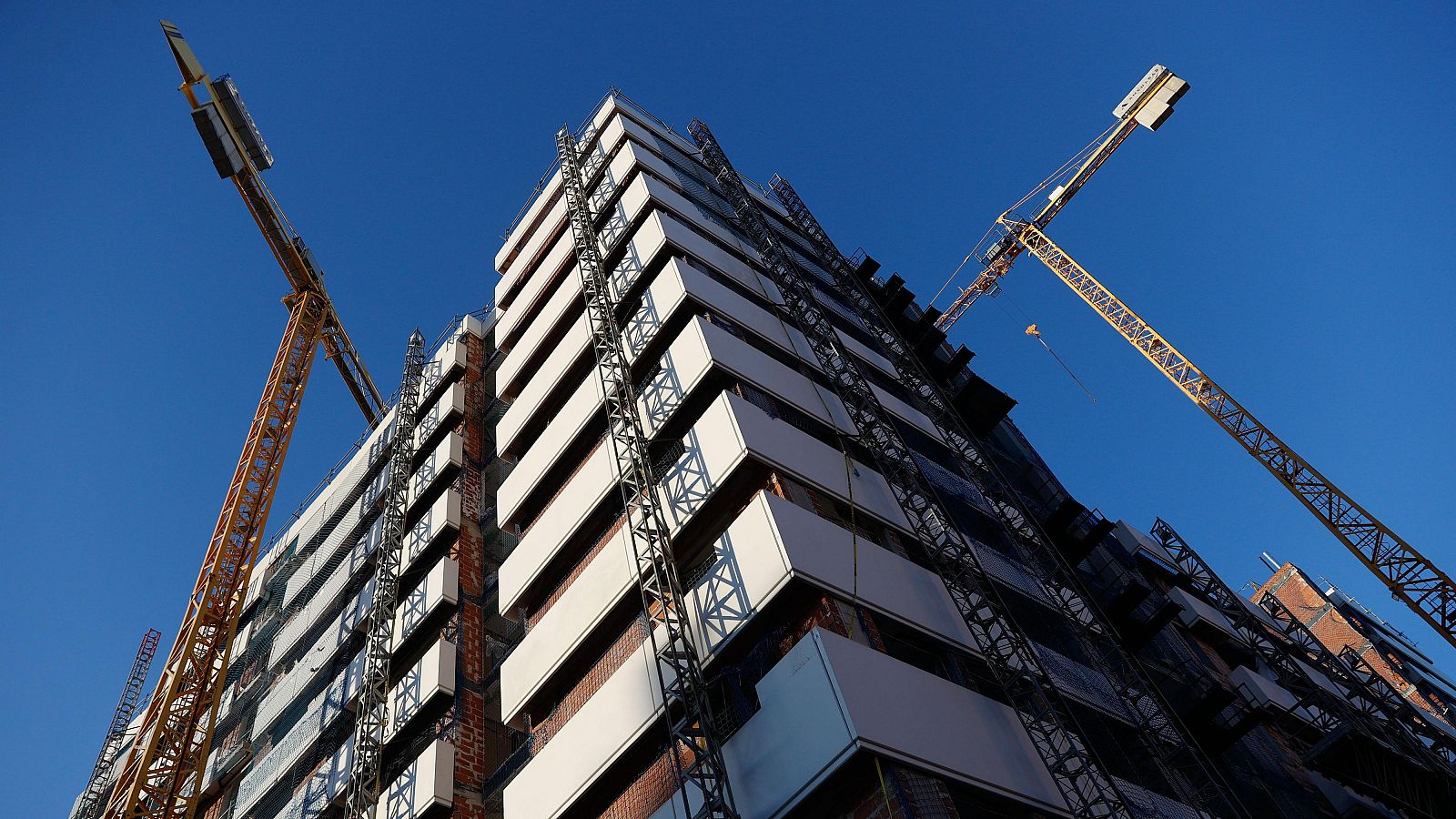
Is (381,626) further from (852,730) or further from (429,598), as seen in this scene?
(852,730)

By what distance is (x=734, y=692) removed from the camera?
18.9 meters

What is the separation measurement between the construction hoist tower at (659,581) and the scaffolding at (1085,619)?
34.3ft

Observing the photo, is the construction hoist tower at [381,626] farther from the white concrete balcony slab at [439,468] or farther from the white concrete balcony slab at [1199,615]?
the white concrete balcony slab at [1199,615]

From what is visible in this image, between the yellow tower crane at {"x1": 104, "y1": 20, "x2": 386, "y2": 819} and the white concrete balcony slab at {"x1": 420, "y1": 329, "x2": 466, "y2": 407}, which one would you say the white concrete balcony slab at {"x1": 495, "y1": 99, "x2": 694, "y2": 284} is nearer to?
the white concrete balcony slab at {"x1": 420, "y1": 329, "x2": 466, "y2": 407}

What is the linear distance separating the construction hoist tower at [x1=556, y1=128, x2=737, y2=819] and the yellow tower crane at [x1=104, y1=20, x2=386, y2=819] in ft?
75.1

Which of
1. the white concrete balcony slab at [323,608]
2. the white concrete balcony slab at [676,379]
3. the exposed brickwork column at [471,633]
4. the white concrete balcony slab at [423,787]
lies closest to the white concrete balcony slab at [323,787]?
the white concrete balcony slab at [423,787]

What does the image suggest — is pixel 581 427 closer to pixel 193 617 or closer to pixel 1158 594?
pixel 1158 594

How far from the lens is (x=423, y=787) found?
2445 cm

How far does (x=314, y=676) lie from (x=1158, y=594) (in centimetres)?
3012

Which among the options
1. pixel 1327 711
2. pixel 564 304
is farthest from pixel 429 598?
pixel 1327 711

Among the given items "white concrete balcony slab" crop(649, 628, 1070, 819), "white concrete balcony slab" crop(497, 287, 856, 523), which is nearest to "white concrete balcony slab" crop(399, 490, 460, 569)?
"white concrete balcony slab" crop(497, 287, 856, 523)

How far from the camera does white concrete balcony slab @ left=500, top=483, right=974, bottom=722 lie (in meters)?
19.1

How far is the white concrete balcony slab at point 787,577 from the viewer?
1906cm

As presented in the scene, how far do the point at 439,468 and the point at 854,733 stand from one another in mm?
24545
